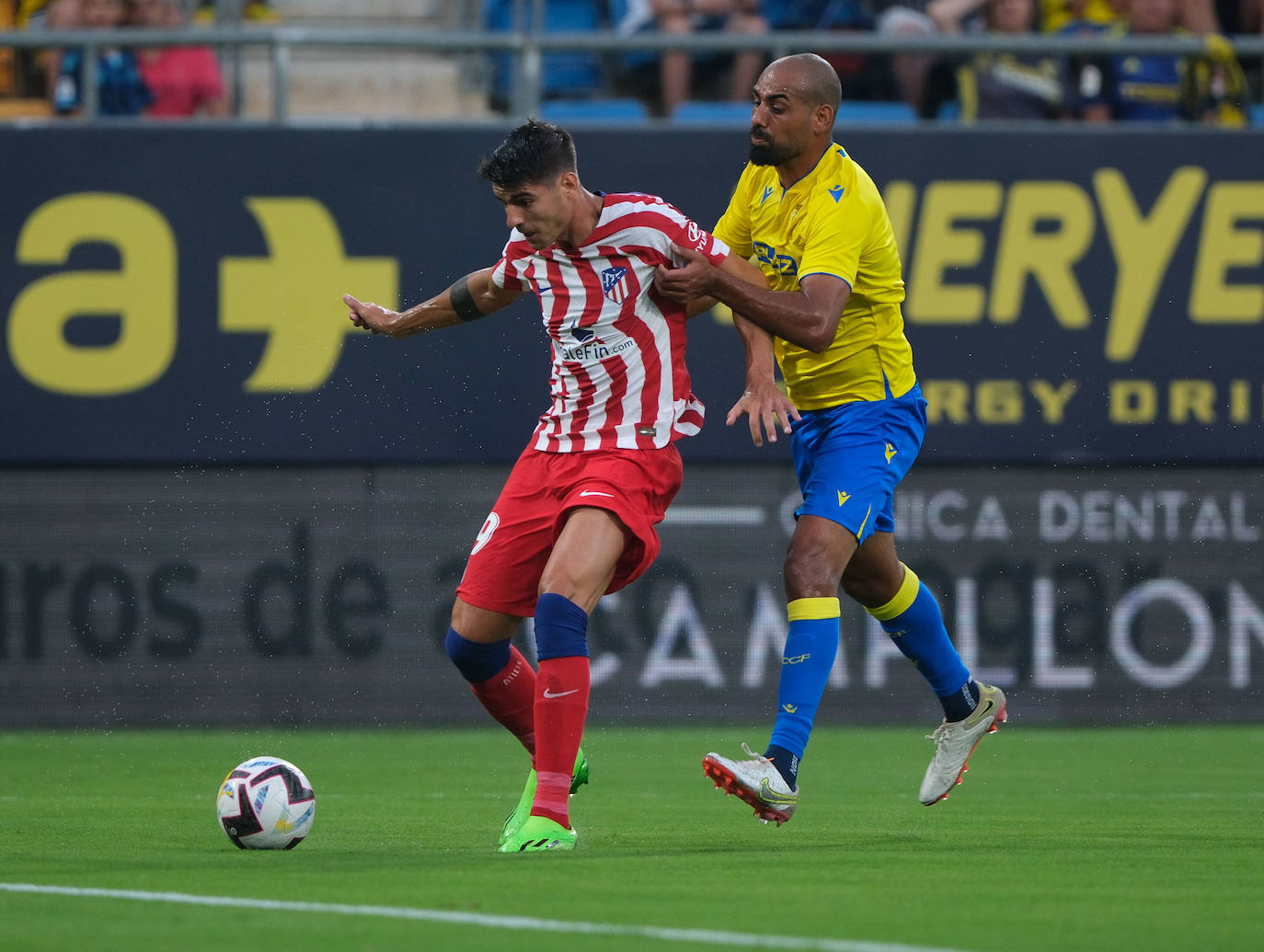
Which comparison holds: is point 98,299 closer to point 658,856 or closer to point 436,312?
point 436,312

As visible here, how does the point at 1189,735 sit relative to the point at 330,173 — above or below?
below

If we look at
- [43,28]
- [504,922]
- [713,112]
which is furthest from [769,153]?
[43,28]

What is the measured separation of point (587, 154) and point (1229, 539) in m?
4.13

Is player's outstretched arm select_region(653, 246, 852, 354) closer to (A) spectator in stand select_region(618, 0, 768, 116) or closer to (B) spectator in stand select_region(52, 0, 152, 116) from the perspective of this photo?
(A) spectator in stand select_region(618, 0, 768, 116)

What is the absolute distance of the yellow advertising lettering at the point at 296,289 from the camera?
10.9 meters

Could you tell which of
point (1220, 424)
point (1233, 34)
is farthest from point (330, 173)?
point (1233, 34)

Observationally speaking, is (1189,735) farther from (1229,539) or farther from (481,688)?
(481,688)

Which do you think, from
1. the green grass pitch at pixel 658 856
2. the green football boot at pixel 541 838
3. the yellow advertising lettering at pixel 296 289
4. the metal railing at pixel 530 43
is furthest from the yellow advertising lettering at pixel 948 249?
the green football boot at pixel 541 838

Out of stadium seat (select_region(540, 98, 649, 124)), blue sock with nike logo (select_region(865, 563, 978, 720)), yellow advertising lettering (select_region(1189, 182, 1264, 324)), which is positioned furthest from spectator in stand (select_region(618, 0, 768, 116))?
blue sock with nike logo (select_region(865, 563, 978, 720))

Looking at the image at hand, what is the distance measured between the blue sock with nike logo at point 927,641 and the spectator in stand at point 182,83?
5902 mm

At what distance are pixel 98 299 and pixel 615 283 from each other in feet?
18.3

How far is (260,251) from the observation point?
10.9 meters

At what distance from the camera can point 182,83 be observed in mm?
11281

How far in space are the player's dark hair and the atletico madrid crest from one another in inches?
14.6
